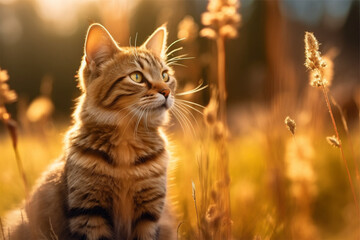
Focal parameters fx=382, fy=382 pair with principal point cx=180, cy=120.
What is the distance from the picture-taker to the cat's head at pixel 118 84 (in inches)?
82.7

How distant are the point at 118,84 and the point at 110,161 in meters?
0.45

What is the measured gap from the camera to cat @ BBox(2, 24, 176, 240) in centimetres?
195

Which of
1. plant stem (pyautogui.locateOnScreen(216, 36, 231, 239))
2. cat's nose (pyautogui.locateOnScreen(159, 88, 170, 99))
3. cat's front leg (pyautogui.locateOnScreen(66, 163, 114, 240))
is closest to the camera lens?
plant stem (pyautogui.locateOnScreen(216, 36, 231, 239))

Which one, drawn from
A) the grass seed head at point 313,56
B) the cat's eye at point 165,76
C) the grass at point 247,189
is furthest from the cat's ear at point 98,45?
the grass seed head at point 313,56

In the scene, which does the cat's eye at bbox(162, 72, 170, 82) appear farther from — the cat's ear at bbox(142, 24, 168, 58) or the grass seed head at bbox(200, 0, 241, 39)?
the grass seed head at bbox(200, 0, 241, 39)

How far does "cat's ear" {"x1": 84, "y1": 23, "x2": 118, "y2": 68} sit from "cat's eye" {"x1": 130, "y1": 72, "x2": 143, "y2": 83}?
219mm

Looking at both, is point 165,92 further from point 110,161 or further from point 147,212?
point 147,212

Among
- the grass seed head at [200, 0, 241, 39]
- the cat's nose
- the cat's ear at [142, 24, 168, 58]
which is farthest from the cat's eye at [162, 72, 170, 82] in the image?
the grass seed head at [200, 0, 241, 39]

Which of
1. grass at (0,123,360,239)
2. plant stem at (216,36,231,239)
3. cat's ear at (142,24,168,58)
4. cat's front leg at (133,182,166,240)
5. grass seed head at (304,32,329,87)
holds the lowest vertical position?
grass at (0,123,360,239)

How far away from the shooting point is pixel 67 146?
7.09 ft

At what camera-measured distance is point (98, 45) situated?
2205 mm

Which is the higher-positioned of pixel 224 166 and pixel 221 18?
pixel 221 18

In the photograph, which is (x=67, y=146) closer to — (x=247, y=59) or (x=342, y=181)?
(x=342, y=181)

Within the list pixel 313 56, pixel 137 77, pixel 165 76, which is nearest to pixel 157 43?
pixel 165 76
